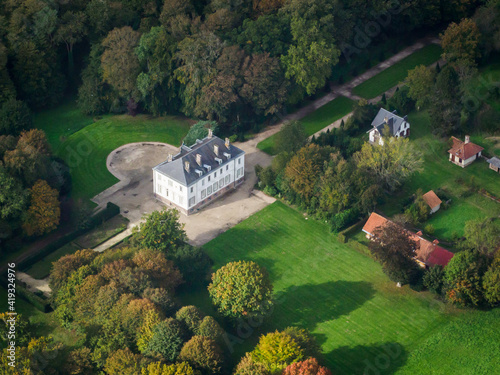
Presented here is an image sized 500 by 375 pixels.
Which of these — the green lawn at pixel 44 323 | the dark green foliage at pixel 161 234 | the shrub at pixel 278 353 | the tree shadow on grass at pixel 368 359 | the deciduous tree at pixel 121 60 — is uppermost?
the deciduous tree at pixel 121 60

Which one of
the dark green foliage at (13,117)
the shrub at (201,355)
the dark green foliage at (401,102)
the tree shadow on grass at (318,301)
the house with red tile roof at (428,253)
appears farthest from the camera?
the dark green foliage at (401,102)

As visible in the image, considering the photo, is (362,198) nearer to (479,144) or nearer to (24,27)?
(479,144)

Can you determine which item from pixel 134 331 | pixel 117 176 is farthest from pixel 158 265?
pixel 117 176

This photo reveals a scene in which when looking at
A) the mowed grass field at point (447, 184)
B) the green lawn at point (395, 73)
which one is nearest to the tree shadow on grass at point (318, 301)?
the mowed grass field at point (447, 184)

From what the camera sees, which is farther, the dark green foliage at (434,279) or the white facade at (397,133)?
the white facade at (397,133)

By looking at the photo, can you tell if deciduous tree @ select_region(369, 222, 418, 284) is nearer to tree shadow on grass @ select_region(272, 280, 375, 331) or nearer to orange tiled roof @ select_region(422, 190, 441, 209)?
tree shadow on grass @ select_region(272, 280, 375, 331)

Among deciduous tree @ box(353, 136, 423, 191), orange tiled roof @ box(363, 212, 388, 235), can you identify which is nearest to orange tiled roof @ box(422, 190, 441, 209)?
deciduous tree @ box(353, 136, 423, 191)

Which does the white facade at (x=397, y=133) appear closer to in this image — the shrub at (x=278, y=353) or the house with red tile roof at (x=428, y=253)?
the house with red tile roof at (x=428, y=253)
